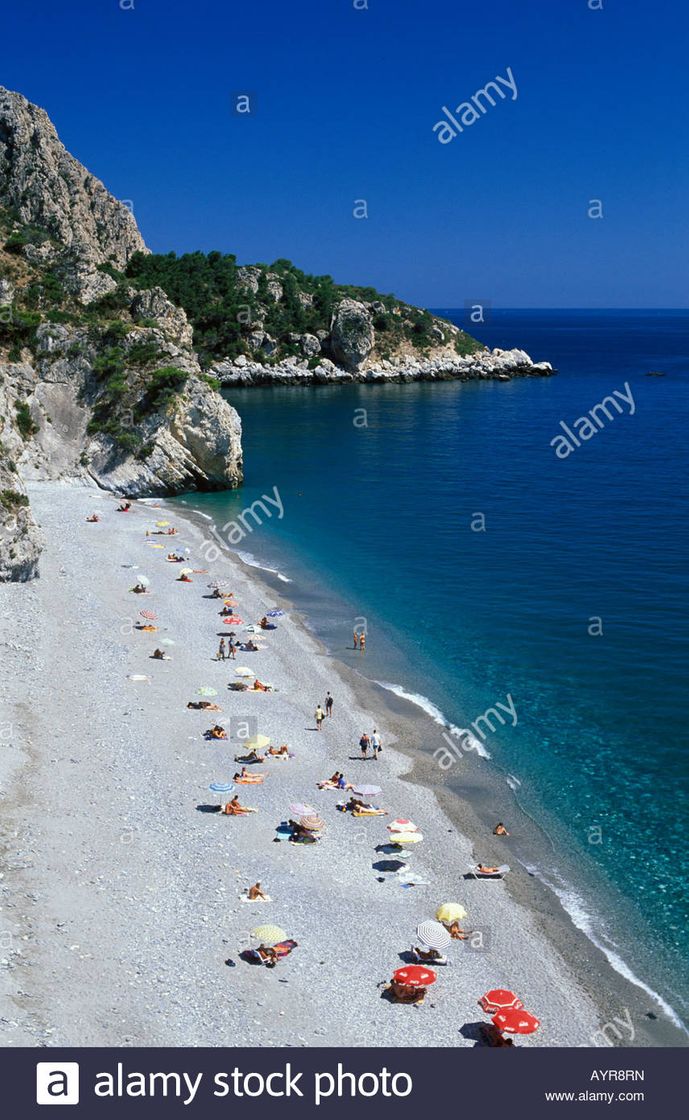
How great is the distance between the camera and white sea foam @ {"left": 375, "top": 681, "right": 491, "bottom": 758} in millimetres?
31219

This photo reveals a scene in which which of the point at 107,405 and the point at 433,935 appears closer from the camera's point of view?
the point at 433,935

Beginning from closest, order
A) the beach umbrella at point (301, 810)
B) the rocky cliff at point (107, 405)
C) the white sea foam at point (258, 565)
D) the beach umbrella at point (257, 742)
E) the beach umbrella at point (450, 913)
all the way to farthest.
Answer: the beach umbrella at point (450, 913), the beach umbrella at point (301, 810), the beach umbrella at point (257, 742), the white sea foam at point (258, 565), the rocky cliff at point (107, 405)

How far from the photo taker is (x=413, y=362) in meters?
149

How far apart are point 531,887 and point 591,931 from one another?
200 centimetres

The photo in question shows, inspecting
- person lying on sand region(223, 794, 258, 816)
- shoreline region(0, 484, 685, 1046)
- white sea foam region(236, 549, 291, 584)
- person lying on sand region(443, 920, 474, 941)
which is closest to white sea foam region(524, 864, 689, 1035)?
shoreline region(0, 484, 685, 1046)

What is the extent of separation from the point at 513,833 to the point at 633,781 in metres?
4.49

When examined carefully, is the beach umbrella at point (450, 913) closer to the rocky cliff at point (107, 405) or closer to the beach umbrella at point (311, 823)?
the beach umbrella at point (311, 823)

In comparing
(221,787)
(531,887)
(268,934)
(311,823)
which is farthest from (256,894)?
(531,887)

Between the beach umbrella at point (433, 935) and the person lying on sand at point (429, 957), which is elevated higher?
the beach umbrella at point (433, 935)

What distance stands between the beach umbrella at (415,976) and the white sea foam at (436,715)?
1152 cm

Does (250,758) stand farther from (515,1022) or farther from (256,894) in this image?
(515,1022)

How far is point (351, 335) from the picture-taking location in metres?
142

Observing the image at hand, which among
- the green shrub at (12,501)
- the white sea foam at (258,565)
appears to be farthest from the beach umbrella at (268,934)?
the white sea foam at (258,565)

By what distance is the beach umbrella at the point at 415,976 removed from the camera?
1919cm
